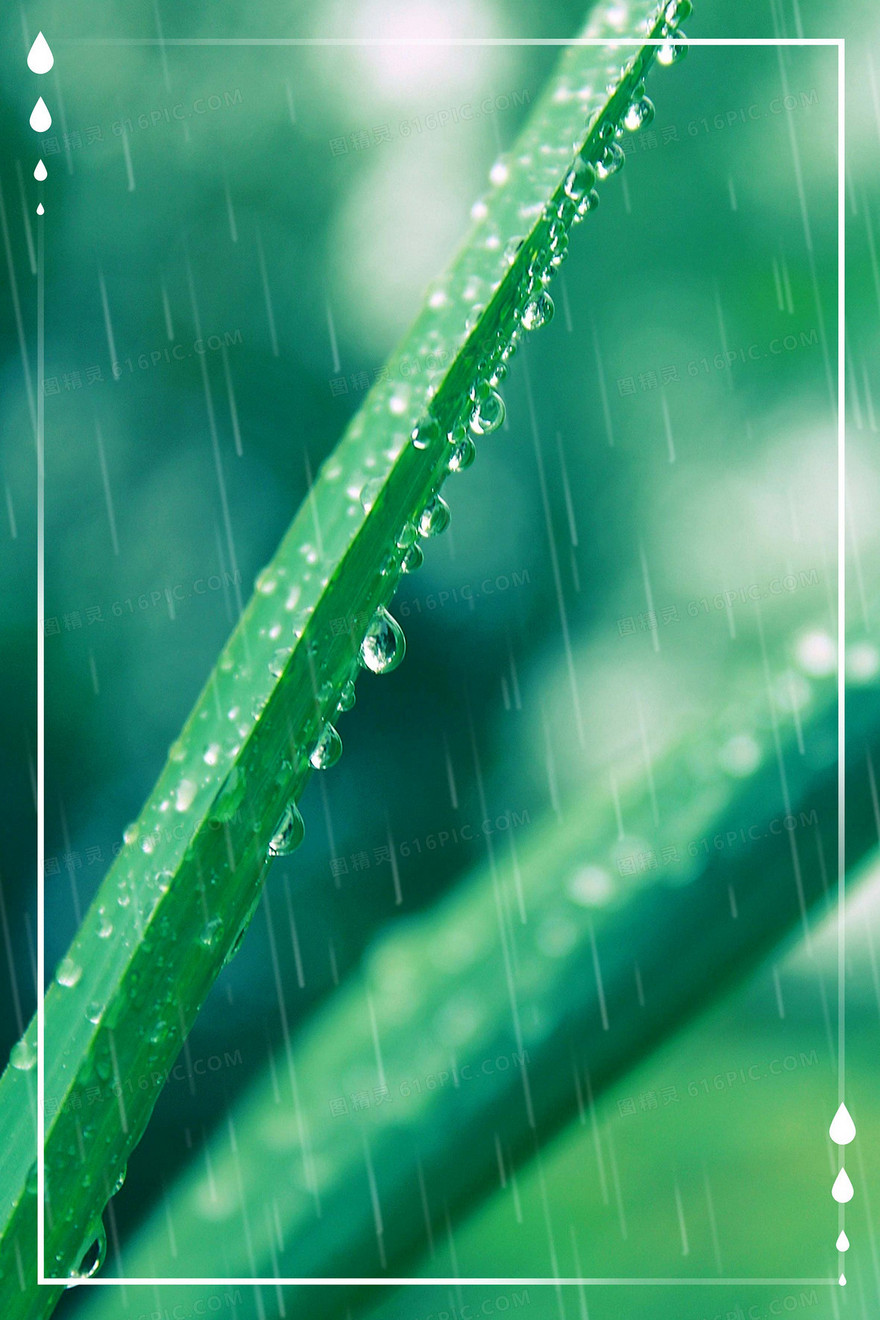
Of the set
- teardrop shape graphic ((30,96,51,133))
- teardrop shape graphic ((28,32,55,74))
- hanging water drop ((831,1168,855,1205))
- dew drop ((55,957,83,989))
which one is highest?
teardrop shape graphic ((28,32,55,74))

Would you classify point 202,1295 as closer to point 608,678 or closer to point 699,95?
point 608,678

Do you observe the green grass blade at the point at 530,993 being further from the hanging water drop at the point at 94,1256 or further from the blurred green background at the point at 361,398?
the blurred green background at the point at 361,398

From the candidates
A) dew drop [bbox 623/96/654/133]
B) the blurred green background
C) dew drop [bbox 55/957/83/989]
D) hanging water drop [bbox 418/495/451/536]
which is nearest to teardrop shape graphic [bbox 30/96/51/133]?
the blurred green background

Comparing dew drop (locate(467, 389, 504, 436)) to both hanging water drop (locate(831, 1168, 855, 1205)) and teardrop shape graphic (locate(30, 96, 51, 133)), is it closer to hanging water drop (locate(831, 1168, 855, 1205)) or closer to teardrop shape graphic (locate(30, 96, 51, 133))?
hanging water drop (locate(831, 1168, 855, 1205))

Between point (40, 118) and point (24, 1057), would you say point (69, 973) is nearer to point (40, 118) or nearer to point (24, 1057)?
point (24, 1057)

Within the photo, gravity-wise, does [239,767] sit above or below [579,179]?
below

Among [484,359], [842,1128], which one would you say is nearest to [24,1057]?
[484,359]
